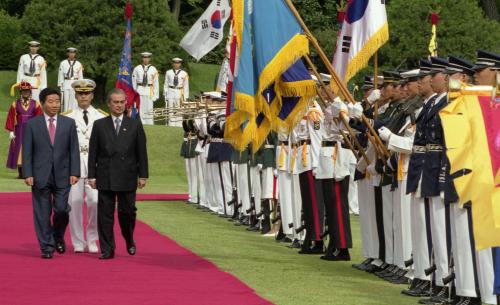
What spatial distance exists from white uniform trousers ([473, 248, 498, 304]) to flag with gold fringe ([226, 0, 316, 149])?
400 cm

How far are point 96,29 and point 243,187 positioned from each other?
845 inches

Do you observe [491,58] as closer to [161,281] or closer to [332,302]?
[332,302]

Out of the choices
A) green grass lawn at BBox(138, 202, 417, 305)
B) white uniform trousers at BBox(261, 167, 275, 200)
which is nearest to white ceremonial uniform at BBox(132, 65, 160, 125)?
green grass lawn at BBox(138, 202, 417, 305)

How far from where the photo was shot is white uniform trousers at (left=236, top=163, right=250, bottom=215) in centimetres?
2192

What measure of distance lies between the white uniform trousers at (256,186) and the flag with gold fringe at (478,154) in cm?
954

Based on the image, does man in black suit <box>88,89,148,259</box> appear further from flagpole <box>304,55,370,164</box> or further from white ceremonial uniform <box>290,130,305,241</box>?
flagpole <box>304,55,370,164</box>

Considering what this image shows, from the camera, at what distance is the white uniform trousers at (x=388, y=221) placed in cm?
1427

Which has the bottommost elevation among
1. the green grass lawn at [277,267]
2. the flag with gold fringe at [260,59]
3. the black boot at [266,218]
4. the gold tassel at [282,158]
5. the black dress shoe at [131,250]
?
the green grass lawn at [277,267]

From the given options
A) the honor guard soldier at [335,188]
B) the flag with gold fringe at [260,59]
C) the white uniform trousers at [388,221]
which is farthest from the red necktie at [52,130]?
the white uniform trousers at [388,221]

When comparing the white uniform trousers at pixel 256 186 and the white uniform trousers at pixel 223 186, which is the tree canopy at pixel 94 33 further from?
the white uniform trousers at pixel 256 186

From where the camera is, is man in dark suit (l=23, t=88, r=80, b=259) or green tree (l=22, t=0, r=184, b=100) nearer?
man in dark suit (l=23, t=88, r=80, b=259)

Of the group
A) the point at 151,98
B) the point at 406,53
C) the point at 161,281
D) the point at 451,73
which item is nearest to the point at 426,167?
the point at 451,73

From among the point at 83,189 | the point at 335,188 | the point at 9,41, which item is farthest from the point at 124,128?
the point at 9,41

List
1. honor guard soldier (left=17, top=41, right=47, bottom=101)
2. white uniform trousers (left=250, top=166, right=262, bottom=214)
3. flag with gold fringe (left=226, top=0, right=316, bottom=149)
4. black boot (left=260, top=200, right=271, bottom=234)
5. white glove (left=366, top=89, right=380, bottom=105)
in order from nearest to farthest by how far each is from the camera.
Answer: white glove (left=366, top=89, right=380, bottom=105) < flag with gold fringe (left=226, top=0, right=316, bottom=149) < black boot (left=260, top=200, right=271, bottom=234) < white uniform trousers (left=250, top=166, right=262, bottom=214) < honor guard soldier (left=17, top=41, right=47, bottom=101)
